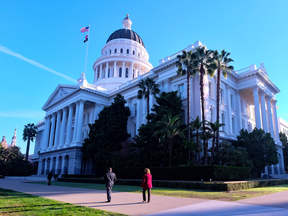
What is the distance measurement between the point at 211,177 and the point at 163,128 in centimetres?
782

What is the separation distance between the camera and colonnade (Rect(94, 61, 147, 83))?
6481cm

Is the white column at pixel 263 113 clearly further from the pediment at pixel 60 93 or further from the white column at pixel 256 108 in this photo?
the pediment at pixel 60 93

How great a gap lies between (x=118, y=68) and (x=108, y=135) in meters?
31.9

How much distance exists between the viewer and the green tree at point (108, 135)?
38375 mm

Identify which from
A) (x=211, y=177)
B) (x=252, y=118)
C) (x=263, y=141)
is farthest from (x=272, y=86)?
(x=211, y=177)

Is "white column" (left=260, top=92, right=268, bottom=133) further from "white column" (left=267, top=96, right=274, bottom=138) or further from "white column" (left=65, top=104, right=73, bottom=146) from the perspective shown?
"white column" (left=65, top=104, right=73, bottom=146)

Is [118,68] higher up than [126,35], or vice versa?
[126,35]

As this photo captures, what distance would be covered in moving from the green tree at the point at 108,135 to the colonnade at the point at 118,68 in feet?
74.4

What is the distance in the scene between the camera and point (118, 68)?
6669 centimetres

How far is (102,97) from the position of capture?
170 feet

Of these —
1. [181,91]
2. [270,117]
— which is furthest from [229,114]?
[270,117]

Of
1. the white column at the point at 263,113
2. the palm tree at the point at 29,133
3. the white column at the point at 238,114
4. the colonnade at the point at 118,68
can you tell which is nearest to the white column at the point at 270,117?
the white column at the point at 263,113

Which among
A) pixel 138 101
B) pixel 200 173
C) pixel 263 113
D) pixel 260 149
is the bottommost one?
pixel 200 173

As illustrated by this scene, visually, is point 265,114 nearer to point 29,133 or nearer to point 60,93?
point 60,93
